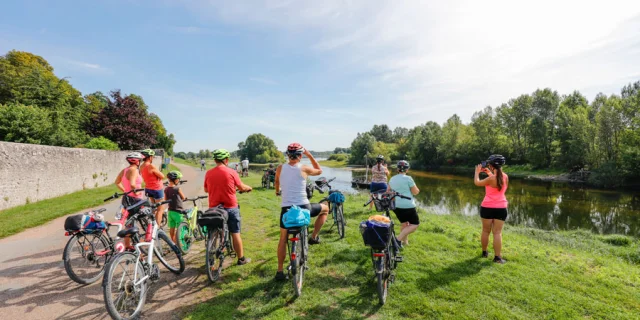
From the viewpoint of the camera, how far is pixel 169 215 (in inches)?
216

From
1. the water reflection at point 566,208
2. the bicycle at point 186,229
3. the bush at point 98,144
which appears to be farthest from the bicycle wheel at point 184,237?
the bush at point 98,144

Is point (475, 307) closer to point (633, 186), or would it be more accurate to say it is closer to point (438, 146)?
point (633, 186)

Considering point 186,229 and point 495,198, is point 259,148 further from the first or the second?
point 495,198

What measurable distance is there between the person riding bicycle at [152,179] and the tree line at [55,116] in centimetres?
1670

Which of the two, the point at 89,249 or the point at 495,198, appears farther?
the point at 495,198

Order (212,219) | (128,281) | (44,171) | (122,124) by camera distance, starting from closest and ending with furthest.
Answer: (128,281), (212,219), (44,171), (122,124)

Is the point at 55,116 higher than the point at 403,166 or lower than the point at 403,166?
higher

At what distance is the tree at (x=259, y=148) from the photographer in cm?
9666

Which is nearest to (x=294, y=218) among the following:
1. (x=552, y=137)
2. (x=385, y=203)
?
(x=385, y=203)

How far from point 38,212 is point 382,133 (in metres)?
138

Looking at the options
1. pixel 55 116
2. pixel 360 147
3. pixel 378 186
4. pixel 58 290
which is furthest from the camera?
pixel 360 147

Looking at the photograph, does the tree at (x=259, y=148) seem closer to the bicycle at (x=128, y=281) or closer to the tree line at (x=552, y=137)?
the tree line at (x=552, y=137)

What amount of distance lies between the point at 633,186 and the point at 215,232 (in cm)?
4245

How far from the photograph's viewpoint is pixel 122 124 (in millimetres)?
25984
